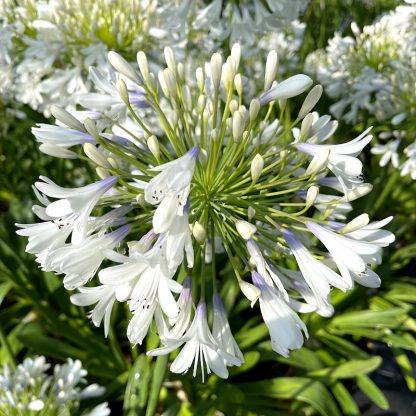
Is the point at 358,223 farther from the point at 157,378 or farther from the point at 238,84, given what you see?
the point at 157,378

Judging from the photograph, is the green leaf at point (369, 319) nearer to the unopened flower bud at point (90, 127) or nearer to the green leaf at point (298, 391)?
the green leaf at point (298, 391)

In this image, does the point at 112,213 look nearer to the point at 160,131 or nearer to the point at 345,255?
the point at 345,255

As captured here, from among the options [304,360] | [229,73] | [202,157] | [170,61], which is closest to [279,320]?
[202,157]

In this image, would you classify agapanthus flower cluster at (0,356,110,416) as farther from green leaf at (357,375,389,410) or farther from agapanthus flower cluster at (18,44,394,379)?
green leaf at (357,375,389,410)

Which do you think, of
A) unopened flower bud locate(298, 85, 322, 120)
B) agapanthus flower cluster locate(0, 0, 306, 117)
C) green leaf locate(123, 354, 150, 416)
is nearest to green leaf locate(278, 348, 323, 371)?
green leaf locate(123, 354, 150, 416)

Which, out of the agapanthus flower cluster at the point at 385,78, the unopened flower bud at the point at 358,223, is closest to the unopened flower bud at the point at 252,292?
the unopened flower bud at the point at 358,223

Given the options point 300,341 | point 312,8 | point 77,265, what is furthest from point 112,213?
point 312,8
